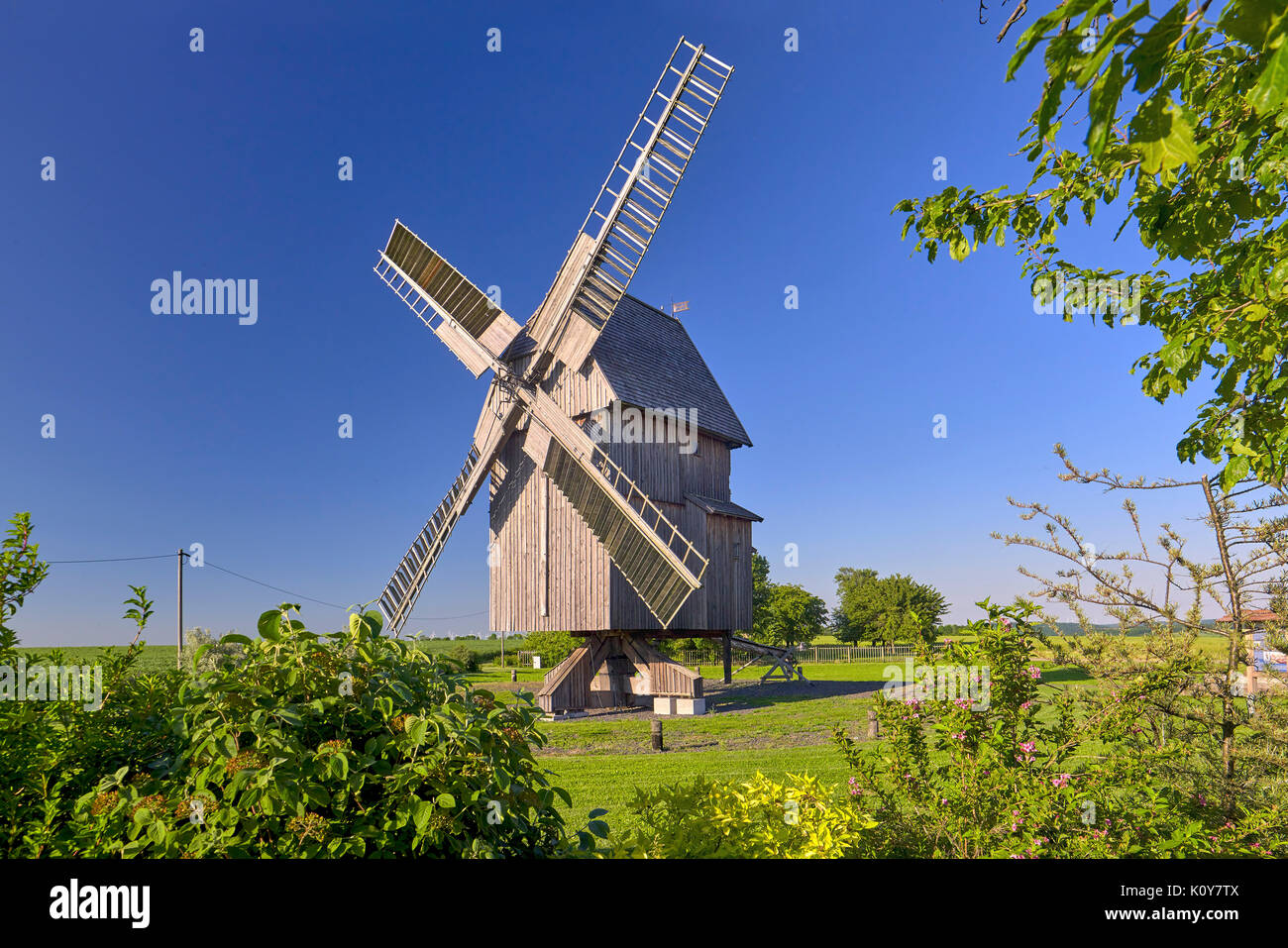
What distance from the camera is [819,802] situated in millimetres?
3238

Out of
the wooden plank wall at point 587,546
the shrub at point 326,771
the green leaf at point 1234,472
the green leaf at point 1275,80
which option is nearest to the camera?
the green leaf at point 1275,80

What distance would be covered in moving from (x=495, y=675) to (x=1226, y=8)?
3951 cm

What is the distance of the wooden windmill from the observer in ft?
57.3

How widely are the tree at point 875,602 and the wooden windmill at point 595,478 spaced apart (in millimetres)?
33412

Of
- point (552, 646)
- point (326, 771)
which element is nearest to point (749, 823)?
point (326, 771)

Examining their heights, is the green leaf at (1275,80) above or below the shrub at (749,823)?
above

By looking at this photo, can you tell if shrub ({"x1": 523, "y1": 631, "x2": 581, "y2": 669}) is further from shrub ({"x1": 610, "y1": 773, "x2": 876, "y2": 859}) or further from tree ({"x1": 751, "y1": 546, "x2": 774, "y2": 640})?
shrub ({"x1": 610, "y1": 773, "x2": 876, "y2": 859})

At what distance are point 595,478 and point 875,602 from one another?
44.9 m

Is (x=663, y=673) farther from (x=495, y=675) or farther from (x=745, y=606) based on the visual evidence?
(x=495, y=675)

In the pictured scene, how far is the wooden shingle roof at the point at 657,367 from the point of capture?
1959 cm

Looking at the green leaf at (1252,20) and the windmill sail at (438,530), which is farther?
the windmill sail at (438,530)

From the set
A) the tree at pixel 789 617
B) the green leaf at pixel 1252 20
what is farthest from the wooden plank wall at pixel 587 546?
the tree at pixel 789 617

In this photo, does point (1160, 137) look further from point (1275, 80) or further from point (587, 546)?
point (587, 546)

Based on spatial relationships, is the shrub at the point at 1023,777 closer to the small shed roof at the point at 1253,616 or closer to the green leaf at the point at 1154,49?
the small shed roof at the point at 1253,616
